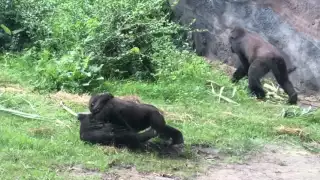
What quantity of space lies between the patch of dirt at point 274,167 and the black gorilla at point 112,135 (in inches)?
32.6

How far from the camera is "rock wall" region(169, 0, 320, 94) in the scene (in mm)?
11906

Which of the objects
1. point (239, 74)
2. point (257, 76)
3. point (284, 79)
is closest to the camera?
point (257, 76)

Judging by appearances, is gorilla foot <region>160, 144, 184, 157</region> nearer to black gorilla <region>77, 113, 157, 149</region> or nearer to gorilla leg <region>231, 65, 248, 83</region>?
black gorilla <region>77, 113, 157, 149</region>

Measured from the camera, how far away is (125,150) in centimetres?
689

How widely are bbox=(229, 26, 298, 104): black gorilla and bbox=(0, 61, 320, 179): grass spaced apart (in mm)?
309

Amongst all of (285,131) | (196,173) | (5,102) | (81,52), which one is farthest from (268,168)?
(81,52)

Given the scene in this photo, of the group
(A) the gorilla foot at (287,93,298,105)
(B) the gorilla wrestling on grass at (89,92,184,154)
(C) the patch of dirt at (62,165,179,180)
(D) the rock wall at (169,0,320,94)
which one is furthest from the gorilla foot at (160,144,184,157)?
(D) the rock wall at (169,0,320,94)

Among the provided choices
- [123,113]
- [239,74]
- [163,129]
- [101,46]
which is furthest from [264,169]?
[239,74]

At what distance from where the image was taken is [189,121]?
28.0 ft

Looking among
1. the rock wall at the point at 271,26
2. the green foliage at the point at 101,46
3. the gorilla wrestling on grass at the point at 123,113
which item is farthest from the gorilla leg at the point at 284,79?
the gorilla wrestling on grass at the point at 123,113

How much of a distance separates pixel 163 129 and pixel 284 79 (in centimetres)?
498

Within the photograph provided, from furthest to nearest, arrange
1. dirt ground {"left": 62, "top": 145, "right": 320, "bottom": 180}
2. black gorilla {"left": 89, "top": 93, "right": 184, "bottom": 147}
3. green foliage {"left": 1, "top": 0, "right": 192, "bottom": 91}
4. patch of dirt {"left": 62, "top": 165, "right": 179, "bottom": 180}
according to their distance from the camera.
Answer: green foliage {"left": 1, "top": 0, "right": 192, "bottom": 91} < black gorilla {"left": 89, "top": 93, "right": 184, "bottom": 147} < dirt ground {"left": 62, "top": 145, "right": 320, "bottom": 180} < patch of dirt {"left": 62, "top": 165, "right": 179, "bottom": 180}

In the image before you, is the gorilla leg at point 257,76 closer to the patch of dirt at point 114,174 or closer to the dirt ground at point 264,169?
the dirt ground at point 264,169

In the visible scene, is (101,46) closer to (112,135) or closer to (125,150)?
(112,135)
